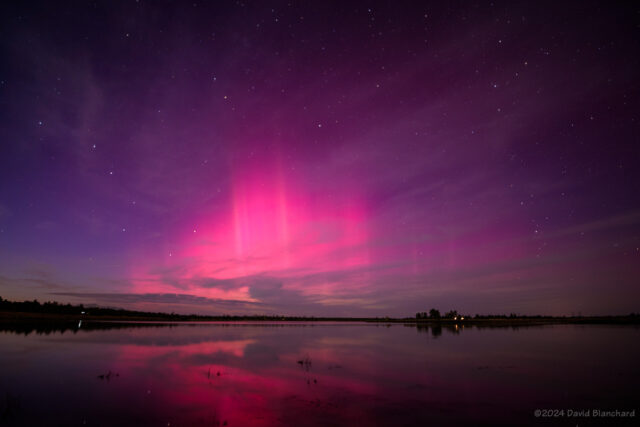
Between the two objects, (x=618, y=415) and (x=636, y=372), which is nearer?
(x=618, y=415)

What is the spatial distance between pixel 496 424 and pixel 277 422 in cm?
889

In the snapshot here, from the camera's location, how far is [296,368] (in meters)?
27.1

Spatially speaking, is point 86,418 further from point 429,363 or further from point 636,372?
point 636,372

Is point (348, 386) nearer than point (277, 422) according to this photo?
No

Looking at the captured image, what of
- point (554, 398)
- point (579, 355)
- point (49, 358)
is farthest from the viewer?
point (579, 355)

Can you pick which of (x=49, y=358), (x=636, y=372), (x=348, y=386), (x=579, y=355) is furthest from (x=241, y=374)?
(x=579, y=355)

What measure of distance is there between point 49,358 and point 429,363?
109 ft

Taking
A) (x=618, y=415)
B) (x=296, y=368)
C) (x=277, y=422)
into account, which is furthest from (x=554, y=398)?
(x=296, y=368)

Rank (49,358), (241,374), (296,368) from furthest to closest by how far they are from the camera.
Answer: (49,358), (296,368), (241,374)

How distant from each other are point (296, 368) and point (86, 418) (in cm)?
1569

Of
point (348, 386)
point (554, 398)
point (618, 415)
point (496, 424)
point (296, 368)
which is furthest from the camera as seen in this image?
point (296, 368)

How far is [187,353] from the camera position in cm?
3581

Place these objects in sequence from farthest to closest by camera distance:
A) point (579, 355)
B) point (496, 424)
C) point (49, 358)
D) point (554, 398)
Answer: point (579, 355) < point (49, 358) < point (554, 398) < point (496, 424)

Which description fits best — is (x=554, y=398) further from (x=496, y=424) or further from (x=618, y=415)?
(x=496, y=424)
